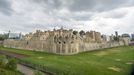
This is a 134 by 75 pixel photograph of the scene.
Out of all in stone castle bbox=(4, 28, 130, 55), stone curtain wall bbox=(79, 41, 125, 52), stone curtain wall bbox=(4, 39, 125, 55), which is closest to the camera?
stone curtain wall bbox=(4, 39, 125, 55)

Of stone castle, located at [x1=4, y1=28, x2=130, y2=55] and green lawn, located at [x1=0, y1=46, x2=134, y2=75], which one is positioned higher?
stone castle, located at [x1=4, y1=28, x2=130, y2=55]

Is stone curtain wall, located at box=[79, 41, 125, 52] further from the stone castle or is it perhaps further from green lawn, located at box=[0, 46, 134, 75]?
green lawn, located at box=[0, 46, 134, 75]

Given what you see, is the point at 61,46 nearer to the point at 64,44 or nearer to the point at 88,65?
the point at 64,44

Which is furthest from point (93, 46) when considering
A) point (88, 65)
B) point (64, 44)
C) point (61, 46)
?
point (88, 65)

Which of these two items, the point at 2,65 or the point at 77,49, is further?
the point at 77,49

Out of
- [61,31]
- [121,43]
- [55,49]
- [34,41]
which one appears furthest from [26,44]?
[121,43]

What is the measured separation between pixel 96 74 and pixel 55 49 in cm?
3883

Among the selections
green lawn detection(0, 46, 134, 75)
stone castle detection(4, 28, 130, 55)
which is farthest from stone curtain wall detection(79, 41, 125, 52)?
green lawn detection(0, 46, 134, 75)

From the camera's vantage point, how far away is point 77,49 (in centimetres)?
6962

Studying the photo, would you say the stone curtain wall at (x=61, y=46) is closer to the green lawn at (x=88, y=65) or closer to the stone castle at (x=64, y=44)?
the stone castle at (x=64, y=44)

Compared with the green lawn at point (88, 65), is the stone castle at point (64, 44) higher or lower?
higher

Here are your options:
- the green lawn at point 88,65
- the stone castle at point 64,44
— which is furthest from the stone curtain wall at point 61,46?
the green lawn at point 88,65

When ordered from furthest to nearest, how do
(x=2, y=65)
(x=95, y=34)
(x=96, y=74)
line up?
(x=95, y=34)
(x=2, y=65)
(x=96, y=74)

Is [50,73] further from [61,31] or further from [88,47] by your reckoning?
[61,31]
